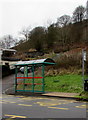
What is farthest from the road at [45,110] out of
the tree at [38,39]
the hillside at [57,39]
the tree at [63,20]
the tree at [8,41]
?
the tree at [8,41]

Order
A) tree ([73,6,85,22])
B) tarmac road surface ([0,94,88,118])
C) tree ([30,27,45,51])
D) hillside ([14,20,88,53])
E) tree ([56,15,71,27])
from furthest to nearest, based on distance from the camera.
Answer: tree ([73,6,85,22]), tree ([56,15,71,27]), tree ([30,27,45,51]), hillside ([14,20,88,53]), tarmac road surface ([0,94,88,118])

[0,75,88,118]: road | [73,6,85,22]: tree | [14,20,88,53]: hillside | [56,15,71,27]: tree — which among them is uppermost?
[73,6,85,22]: tree

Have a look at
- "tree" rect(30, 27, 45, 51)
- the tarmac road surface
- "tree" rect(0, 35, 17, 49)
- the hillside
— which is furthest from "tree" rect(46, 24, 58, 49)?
the tarmac road surface

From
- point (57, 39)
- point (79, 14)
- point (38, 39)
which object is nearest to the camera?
point (57, 39)

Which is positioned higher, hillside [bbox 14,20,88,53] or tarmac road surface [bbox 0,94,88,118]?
hillside [bbox 14,20,88,53]

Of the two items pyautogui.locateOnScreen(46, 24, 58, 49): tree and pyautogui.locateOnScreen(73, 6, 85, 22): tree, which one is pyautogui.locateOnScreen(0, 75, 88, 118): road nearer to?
pyautogui.locateOnScreen(46, 24, 58, 49): tree

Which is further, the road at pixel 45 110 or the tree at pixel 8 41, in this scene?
the tree at pixel 8 41

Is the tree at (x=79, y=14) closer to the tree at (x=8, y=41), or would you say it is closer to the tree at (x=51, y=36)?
the tree at (x=51, y=36)

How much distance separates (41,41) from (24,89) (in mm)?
39424

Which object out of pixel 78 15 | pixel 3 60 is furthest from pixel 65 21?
pixel 3 60

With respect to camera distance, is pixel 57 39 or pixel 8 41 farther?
pixel 8 41

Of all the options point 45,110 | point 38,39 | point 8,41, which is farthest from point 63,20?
point 45,110

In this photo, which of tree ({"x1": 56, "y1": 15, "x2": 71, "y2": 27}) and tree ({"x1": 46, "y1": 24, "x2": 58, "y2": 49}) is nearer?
tree ({"x1": 46, "y1": 24, "x2": 58, "y2": 49})

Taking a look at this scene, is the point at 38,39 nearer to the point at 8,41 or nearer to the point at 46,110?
the point at 8,41
